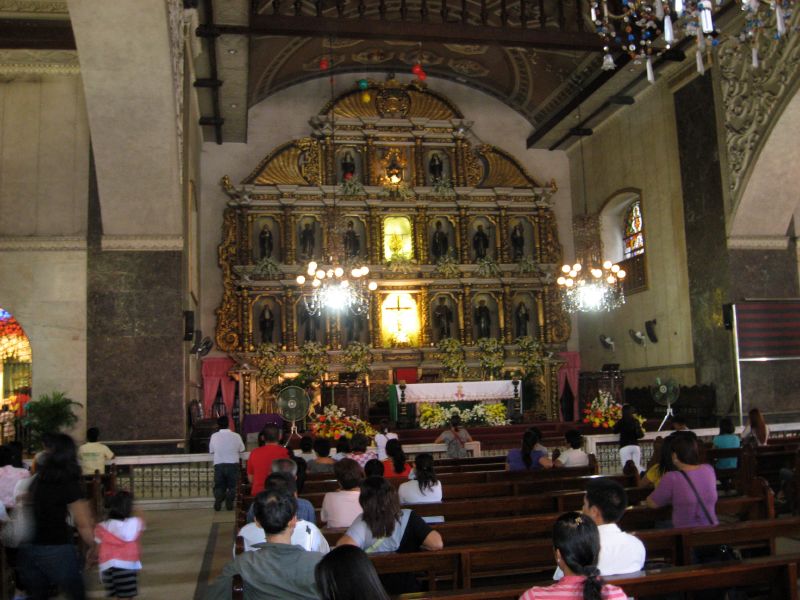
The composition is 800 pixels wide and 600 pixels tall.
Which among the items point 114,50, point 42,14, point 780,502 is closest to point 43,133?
point 42,14

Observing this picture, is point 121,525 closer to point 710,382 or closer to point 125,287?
point 125,287

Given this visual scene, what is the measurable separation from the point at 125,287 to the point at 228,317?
661 centimetres

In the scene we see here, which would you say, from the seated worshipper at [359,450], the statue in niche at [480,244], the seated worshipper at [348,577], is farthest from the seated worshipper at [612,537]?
the statue in niche at [480,244]

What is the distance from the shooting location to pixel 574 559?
278 cm

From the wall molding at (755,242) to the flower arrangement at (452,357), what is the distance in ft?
23.0

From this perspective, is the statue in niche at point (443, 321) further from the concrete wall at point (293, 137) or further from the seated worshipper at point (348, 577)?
the seated worshipper at point (348, 577)

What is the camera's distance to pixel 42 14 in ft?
43.4

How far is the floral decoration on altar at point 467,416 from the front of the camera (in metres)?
16.5

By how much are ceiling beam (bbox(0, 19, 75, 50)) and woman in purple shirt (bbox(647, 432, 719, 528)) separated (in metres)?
11.5

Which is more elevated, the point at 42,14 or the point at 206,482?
the point at 42,14

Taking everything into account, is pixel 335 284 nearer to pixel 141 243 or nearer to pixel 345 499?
pixel 141 243

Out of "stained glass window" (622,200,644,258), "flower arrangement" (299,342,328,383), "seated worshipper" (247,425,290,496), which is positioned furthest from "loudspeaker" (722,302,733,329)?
"seated worshipper" (247,425,290,496)

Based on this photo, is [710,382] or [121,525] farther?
[710,382]

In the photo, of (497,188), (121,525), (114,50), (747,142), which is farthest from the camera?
(497,188)
